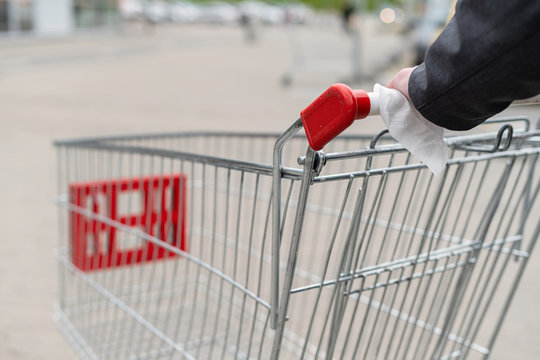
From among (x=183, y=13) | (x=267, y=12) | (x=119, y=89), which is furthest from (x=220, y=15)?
(x=119, y=89)

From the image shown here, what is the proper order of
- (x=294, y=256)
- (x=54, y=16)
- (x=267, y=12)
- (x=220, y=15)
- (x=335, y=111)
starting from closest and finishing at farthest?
(x=335, y=111), (x=294, y=256), (x=54, y=16), (x=220, y=15), (x=267, y=12)

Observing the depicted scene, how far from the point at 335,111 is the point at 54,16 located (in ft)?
77.5

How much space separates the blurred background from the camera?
3312 mm

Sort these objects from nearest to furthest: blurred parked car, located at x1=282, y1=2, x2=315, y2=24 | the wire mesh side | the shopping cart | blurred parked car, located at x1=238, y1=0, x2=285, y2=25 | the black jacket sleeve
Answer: the black jacket sleeve → the shopping cart → the wire mesh side → blurred parked car, located at x1=282, y1=2, x2=315, y2=24 → blurred parked car, located at x1=238, y1=0, x2=285, y2=25

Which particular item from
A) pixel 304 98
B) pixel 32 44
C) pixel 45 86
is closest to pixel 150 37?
pixel 32 44

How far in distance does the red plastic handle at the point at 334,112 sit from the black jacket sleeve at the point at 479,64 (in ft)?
0.40

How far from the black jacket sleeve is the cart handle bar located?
11 centimetres

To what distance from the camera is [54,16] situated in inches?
883

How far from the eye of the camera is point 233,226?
13.7ft

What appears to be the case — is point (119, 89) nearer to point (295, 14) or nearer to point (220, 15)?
point (295, 14)

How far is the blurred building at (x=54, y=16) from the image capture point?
19844 mm

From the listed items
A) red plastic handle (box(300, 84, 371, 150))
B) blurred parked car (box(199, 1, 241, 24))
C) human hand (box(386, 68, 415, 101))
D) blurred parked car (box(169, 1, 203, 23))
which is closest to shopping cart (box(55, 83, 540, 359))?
red plastic handle (box(300, 84, 371, 150))

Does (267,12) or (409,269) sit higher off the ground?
(409,269)

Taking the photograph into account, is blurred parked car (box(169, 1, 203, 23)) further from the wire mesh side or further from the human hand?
the human hand
